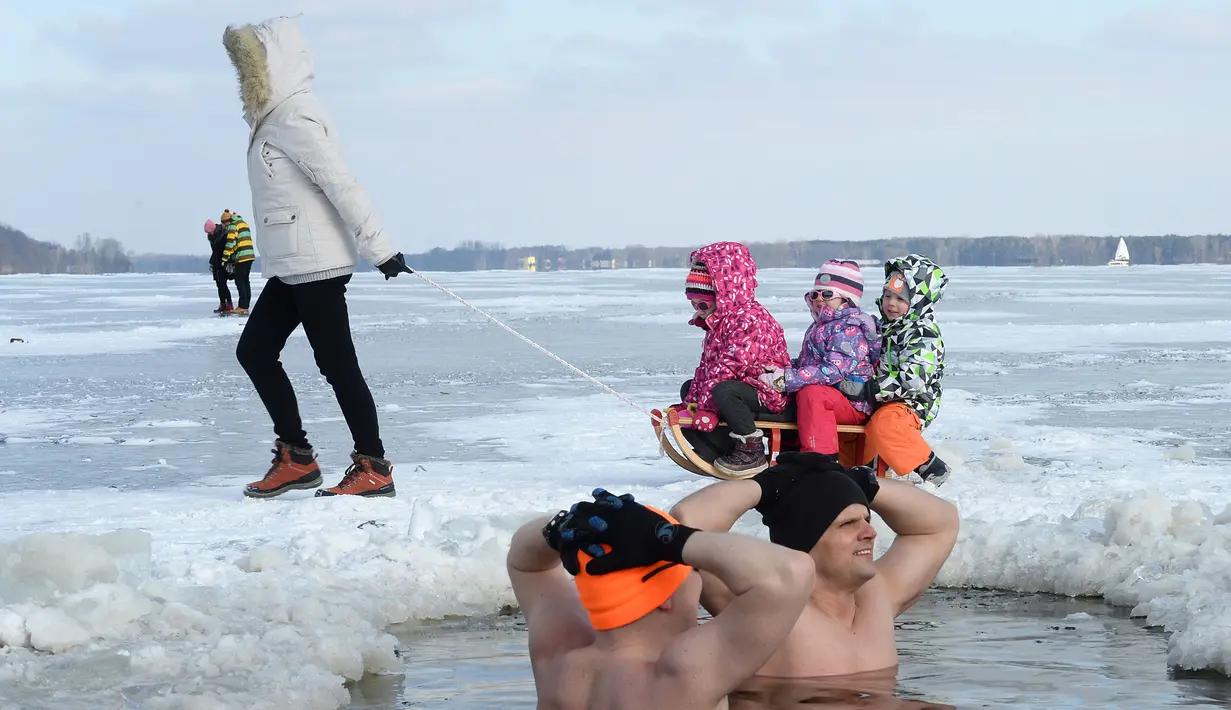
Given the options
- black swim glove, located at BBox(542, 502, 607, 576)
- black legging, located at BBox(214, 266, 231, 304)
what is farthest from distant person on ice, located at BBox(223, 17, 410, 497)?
black legging, located at BBox(214, 266, 231, 304)

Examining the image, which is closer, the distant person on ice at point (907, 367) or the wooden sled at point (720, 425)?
the distant person on ice at point (907, 367)

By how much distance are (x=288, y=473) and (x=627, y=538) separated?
4277 millimetres

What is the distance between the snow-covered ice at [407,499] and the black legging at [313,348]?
388mm

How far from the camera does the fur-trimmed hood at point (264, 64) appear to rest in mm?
6281

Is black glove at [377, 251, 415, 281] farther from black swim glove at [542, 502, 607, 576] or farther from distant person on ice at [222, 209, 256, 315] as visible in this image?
distant person on ice at [222, 209, 256, 315]

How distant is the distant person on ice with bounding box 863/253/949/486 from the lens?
20.1 ft

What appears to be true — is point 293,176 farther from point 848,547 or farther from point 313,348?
point 848,547

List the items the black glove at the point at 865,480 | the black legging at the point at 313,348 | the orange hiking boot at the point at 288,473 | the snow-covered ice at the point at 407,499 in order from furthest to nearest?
the orange hiking boot at the point at 288,473, the black legging at the point at 313,348, the snow-covered ice at the point at 407,499, the black glove at the point at 865,480

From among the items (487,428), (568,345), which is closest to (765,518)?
(487,428)

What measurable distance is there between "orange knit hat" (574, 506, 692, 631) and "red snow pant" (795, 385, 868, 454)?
342 centimetres

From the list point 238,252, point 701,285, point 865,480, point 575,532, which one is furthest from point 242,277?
point 575,532

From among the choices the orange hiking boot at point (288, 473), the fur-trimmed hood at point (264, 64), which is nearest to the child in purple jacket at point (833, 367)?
the orange hiking boot at point (288, 473)

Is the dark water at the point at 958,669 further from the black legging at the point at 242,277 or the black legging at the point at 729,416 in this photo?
the black legging at the point at 242,277

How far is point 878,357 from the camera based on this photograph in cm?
631
